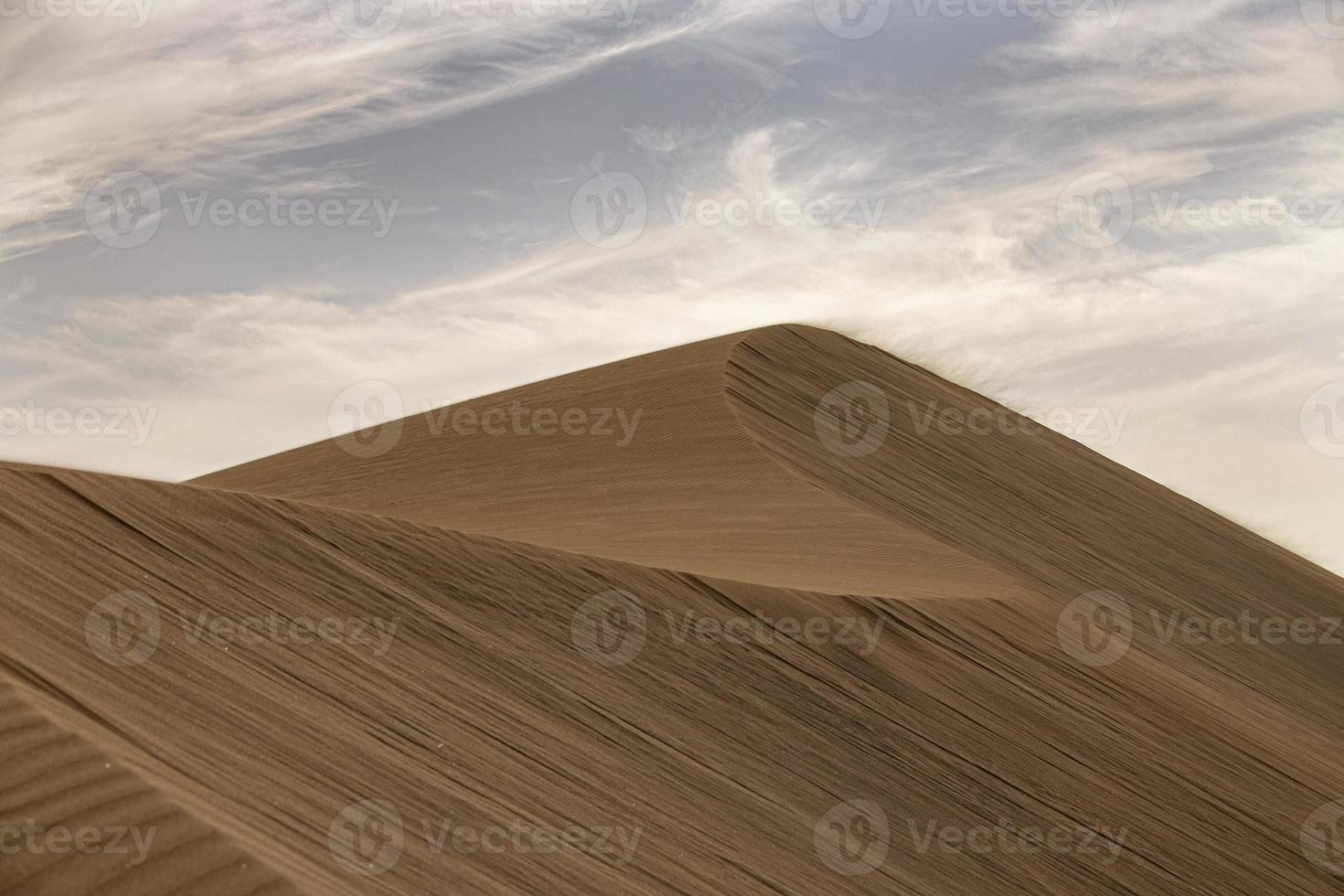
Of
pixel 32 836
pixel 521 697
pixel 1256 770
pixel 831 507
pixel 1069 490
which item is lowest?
pixel 32 836

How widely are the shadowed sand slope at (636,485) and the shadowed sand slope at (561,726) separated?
0.83 meters

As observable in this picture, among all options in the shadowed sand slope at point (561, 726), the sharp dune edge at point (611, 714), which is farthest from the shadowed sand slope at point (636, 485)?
the shadowed sand slope at point (561, 726)

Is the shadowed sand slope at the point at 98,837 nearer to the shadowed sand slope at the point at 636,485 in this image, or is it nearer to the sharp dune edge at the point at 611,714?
the sharp dune edge at the point at 611,714

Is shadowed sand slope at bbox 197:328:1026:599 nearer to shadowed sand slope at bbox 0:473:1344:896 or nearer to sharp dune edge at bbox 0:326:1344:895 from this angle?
sharp dune edge at bbox 0:326:1344:895

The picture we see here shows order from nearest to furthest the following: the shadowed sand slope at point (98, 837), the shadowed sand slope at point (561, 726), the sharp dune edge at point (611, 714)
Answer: the shadowed sand slope at point (98, 837) < the sharp dune edge at point (611, 714) < the shadowed sand slope at point (561, 726)

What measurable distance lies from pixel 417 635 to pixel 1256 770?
445cm

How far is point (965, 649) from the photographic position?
568cm

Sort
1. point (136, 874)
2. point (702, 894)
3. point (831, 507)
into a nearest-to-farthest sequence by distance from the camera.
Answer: point (136, 874) → point (702, 894) → point (831, 507)

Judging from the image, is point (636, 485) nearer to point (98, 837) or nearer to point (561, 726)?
point (561, 726)

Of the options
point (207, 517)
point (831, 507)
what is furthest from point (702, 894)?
point (831, 507)

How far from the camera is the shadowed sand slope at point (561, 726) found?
9.38 feet

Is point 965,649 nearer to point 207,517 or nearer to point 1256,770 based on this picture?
point 1256,770

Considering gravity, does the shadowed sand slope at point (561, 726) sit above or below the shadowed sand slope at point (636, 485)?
below

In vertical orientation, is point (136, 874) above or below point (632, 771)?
below
